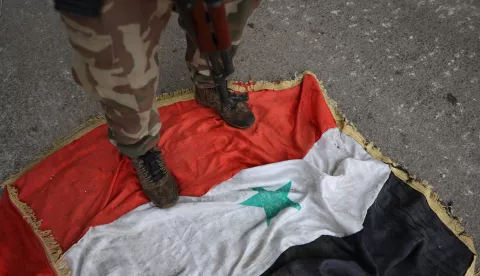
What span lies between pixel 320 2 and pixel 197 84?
34.2 inches

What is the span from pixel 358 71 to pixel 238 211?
816 millimetres

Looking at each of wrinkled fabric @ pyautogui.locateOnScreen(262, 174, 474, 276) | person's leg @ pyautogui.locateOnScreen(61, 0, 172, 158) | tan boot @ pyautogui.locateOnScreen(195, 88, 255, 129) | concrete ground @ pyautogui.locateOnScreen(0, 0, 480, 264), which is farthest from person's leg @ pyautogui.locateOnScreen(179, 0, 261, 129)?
wrinkled fabric @ pyautogui.locateOnScreen(262, 174, 474, 276)

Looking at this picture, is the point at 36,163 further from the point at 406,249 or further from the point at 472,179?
the point at 472,179

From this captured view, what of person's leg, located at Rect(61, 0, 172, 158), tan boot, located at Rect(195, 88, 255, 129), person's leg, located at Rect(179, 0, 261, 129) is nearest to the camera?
person's leg, located at Rect(61, 0, 172, 158)

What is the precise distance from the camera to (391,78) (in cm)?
170

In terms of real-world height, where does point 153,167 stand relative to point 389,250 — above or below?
above

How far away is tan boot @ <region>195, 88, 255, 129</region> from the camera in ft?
4.90

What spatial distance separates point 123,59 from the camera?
0.92 m

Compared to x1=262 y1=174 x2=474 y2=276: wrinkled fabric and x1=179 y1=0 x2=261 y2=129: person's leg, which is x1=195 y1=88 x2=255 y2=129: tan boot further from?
x1=262 y1=174 x2=474 y2=276: wrinkled fabric

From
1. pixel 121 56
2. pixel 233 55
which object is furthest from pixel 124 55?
pixel 233 55

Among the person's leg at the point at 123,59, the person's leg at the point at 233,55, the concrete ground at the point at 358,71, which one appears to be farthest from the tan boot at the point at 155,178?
the concrete ground at the point at 358,71

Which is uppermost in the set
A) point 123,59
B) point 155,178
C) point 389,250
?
point 123,59

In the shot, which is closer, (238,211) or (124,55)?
(124,55)

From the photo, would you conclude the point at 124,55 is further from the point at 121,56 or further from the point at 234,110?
the point at 234,110
